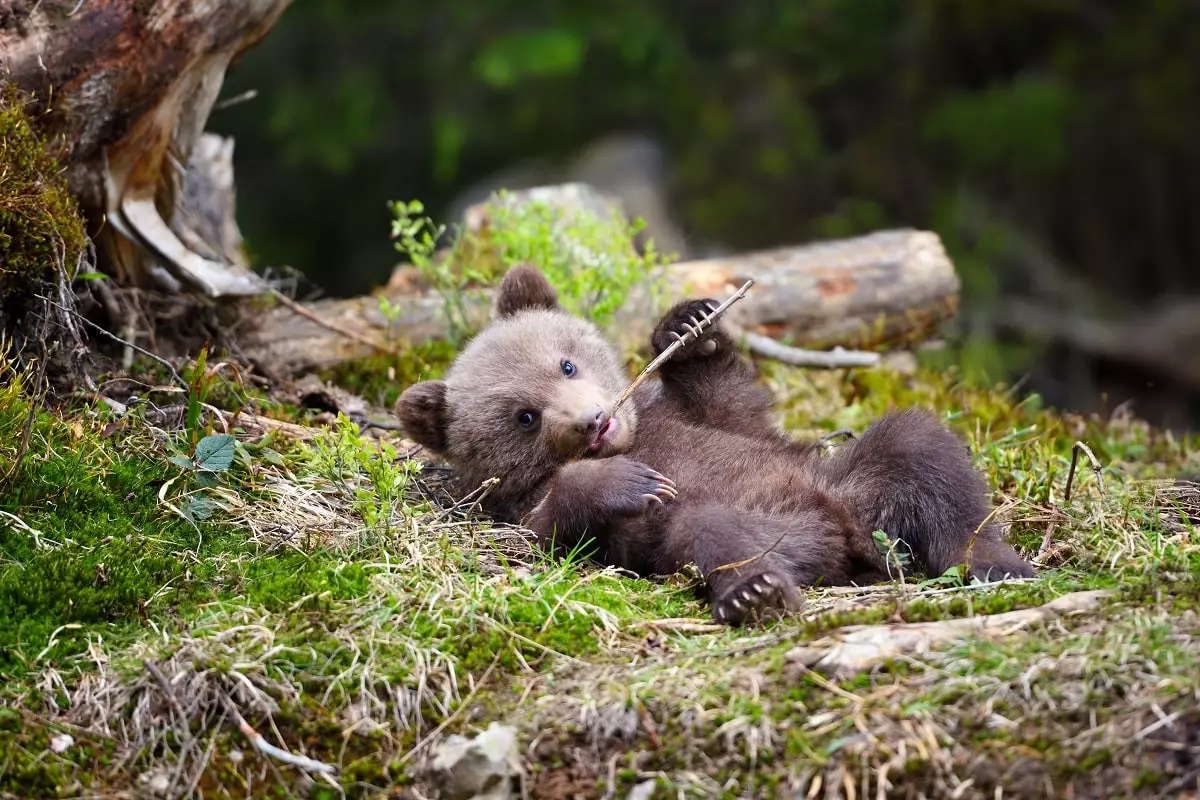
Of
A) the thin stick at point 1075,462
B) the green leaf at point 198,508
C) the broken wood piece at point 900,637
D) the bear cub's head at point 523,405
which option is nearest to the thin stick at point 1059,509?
the thin stick at point 1075,462

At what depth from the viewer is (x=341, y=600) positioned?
143 inches

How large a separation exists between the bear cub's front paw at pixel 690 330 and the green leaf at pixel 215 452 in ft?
5.61

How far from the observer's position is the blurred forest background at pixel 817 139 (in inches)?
Result: 393

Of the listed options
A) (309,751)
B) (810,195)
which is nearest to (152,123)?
(309,751)

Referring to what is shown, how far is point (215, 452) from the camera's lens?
4352 millimetres

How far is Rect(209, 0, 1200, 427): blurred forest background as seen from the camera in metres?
9.99

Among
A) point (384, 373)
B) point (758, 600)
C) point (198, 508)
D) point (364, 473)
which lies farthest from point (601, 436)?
point (384, 373)

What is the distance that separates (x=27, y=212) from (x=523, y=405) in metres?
2.01

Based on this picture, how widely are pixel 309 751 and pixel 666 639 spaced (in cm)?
106

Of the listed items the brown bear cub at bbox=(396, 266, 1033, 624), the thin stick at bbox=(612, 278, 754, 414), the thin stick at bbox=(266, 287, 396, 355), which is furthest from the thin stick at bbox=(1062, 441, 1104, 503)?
the thin stick at bbox=(266, 287, 396, 355)

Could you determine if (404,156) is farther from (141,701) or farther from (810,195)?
(141,701)

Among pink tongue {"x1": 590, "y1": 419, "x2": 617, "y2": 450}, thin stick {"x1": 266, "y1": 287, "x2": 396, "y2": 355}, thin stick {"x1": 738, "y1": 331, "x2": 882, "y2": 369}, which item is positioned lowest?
thin stick {"x1": 738, "y1": 331, "x2": 882, "y2": 369}

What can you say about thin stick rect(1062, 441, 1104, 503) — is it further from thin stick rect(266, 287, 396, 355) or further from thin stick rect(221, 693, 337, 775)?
thin stick rect(266, 287, 396, 355)

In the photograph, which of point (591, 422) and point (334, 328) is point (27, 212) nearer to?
point (334, 328)
